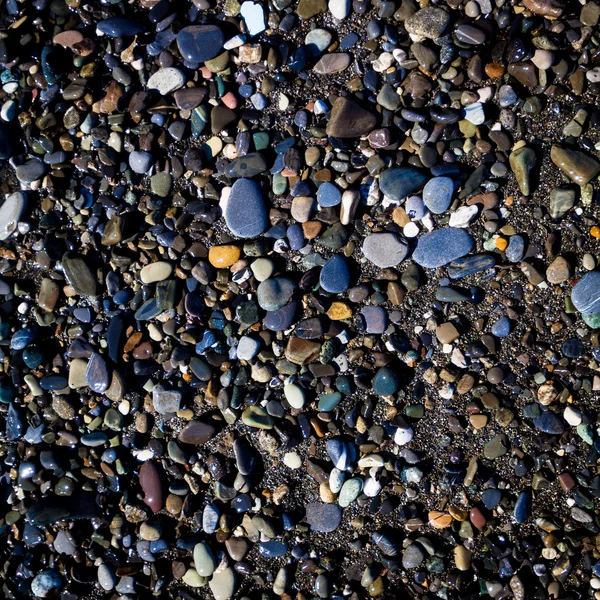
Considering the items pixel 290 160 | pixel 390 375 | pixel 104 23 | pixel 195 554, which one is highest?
pixel 104 23

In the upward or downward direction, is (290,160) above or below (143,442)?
above

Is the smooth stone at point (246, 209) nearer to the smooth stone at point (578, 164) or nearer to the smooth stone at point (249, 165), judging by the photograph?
the smooth stone at point (249, 165)

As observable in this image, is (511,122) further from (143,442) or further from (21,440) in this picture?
(21,440)

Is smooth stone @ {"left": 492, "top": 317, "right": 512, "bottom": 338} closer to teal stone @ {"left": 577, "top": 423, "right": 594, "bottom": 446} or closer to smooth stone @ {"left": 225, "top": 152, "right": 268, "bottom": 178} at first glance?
teal stone @ {"left": 577, "top": 423, "right": 594, "bottom": 446}

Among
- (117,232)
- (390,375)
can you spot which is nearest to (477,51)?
(390,375)

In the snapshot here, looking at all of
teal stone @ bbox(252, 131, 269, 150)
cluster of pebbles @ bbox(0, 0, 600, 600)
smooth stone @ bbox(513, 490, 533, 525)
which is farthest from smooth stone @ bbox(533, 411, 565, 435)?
teal stone @ bbox(252, 131, 269, 150)

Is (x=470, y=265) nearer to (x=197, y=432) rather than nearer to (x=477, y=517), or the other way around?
(x=477, y=517)
